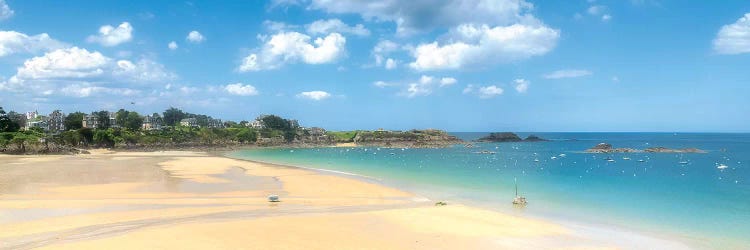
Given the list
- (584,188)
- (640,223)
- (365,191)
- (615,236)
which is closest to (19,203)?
(365,191)

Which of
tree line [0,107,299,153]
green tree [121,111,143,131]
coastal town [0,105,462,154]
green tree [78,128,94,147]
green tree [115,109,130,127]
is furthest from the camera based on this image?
green tree [115,109,130,127]

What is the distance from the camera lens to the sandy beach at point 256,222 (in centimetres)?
1817

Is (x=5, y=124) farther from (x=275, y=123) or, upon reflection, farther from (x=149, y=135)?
(x=275, y=123)

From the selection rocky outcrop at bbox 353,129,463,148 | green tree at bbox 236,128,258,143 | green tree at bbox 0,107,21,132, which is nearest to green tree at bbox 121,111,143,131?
green tree at bbox 236,128,258,143

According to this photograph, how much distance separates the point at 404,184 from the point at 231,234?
2358 cm

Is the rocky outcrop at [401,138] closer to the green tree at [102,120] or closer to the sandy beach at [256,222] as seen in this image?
the green tree at [102,120]

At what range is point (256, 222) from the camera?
2211 cm

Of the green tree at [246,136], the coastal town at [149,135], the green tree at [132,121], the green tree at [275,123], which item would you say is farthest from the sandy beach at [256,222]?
the green tree at [275,123]

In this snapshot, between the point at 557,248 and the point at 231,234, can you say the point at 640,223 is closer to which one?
the point at 557,248

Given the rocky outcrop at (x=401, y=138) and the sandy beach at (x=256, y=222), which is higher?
the rocky outcrop at (x=401, y=138)

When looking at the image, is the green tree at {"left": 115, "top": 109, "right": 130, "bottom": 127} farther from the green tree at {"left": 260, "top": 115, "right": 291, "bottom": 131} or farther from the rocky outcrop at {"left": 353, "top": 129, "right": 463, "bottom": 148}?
the rocky outcrop at {"left": 353, "top": 129, "right": 463, "bottom": 148}

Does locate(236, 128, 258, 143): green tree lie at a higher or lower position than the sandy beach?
higher

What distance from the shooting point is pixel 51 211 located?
23.8m

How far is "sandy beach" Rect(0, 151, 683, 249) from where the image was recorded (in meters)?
18.2
